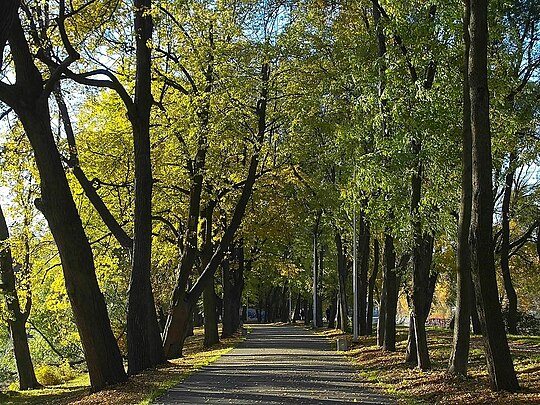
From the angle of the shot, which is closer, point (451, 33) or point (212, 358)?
point (451, 33)

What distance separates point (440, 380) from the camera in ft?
45.1

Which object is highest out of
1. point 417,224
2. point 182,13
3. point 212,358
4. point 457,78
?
point 182,13

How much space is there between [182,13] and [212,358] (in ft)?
35.0

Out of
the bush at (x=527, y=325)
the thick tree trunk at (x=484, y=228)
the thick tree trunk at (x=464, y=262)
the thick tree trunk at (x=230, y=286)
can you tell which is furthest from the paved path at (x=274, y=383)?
the bush at (x=527, y=325)

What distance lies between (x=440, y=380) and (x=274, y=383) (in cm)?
356

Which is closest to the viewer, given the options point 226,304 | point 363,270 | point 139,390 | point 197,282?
point 139,390

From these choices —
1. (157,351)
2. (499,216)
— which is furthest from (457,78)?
(499,216)

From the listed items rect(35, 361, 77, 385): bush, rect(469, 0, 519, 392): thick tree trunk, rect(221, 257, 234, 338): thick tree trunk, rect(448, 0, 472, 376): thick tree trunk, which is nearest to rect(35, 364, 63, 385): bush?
rect(35, 361, 77, 385): bush

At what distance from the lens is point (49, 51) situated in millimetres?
16953

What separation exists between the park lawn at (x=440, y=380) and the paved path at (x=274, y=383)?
1.56 feet

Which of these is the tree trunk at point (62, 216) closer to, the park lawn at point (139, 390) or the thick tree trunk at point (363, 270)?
the park lawn at point (139, 390)

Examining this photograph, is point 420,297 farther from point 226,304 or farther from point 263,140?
point 226,304

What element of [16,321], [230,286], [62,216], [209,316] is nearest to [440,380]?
[62,216]

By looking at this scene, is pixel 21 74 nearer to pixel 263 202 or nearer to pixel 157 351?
pixel 157 351
